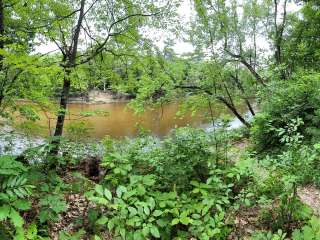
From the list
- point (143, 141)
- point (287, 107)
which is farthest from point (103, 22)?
point (287, 107)

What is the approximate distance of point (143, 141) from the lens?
481 cm

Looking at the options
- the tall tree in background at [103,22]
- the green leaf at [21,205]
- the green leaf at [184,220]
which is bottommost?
the green leaf at [184,220]

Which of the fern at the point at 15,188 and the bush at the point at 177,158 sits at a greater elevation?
the fern at the point at 15,188

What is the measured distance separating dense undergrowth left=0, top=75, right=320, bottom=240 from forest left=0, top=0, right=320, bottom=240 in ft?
0.05

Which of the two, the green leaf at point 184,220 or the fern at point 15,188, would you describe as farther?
the green leaf at point 184,220

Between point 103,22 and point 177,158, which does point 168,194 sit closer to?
point 177,158

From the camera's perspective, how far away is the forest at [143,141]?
2.69m

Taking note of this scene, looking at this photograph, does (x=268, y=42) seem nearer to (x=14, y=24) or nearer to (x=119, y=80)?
(x=119, y=80)

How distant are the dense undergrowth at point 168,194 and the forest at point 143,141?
0.7 inches

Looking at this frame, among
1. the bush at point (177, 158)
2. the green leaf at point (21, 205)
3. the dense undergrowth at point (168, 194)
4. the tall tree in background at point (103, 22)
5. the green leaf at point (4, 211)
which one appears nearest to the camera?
the green leaf at point (4, 211)

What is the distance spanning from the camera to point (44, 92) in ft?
19.1

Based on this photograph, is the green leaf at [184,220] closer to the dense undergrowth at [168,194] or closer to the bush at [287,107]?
the dense undergrowth at [168,194]

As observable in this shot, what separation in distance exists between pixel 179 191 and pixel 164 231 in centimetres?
107

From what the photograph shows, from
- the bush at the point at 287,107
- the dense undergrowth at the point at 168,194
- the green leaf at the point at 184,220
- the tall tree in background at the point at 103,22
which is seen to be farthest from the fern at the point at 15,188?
the bush at the point at 287,107
